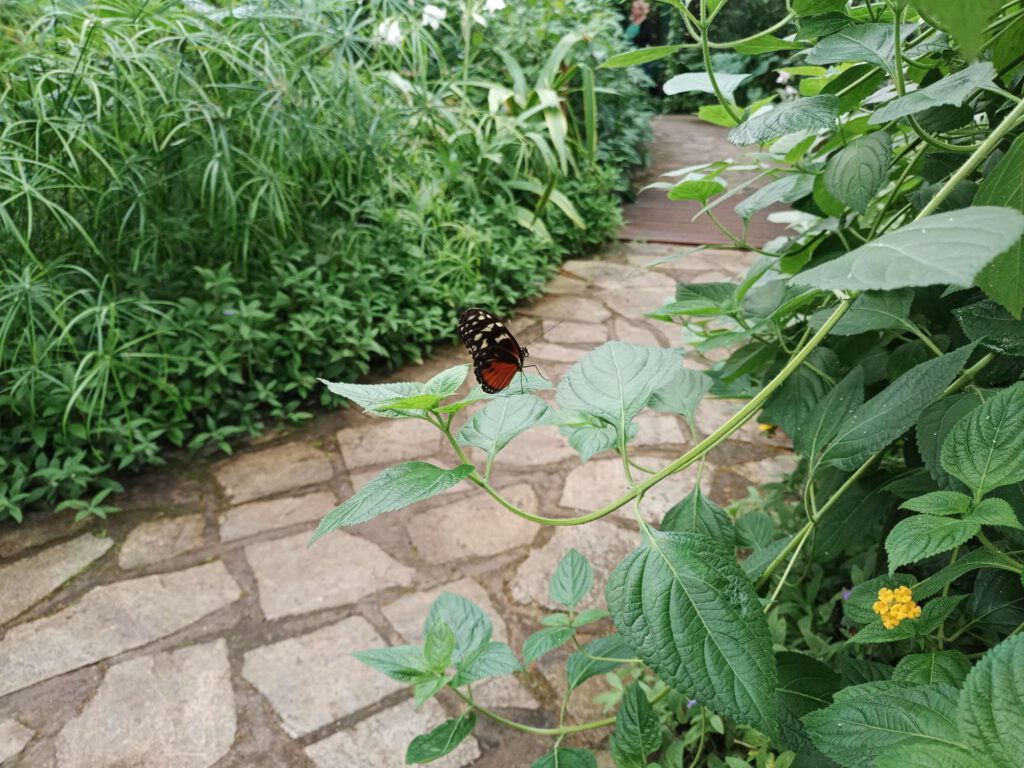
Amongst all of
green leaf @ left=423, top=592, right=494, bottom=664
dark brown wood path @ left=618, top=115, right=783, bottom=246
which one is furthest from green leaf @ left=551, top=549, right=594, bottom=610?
dark brown wood path @ left=618, top=115, right=783, bottom=246

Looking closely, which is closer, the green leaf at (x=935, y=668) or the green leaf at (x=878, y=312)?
the green leaf at (x=935, y=668)

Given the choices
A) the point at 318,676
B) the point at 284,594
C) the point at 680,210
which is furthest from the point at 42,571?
the point at 680,210

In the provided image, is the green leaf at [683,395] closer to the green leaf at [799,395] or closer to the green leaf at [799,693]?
the green leaf at [799,395]

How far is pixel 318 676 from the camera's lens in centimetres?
163

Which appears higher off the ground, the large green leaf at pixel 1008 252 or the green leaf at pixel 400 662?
the large green leaf at pixel 1008 252

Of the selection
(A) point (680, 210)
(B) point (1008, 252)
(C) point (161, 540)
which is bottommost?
(A) point (680, 210)

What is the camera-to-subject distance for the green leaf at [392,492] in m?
0.59

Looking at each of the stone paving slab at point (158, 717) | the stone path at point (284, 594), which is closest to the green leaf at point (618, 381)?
the stone path at point (284, 594)

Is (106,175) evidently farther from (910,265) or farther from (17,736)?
(910,265)

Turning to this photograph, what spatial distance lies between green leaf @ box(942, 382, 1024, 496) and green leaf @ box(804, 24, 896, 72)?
0.37 m

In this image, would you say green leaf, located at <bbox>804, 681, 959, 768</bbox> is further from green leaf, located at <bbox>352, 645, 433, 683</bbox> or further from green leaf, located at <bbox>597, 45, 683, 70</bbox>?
green leaf, located at <bbox>597, 45, 683, 70</bbox>

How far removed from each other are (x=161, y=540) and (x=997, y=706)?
2.17 metres

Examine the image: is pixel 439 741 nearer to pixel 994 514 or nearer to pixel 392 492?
pixel 392 492

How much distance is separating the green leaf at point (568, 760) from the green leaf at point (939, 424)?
635 mm
